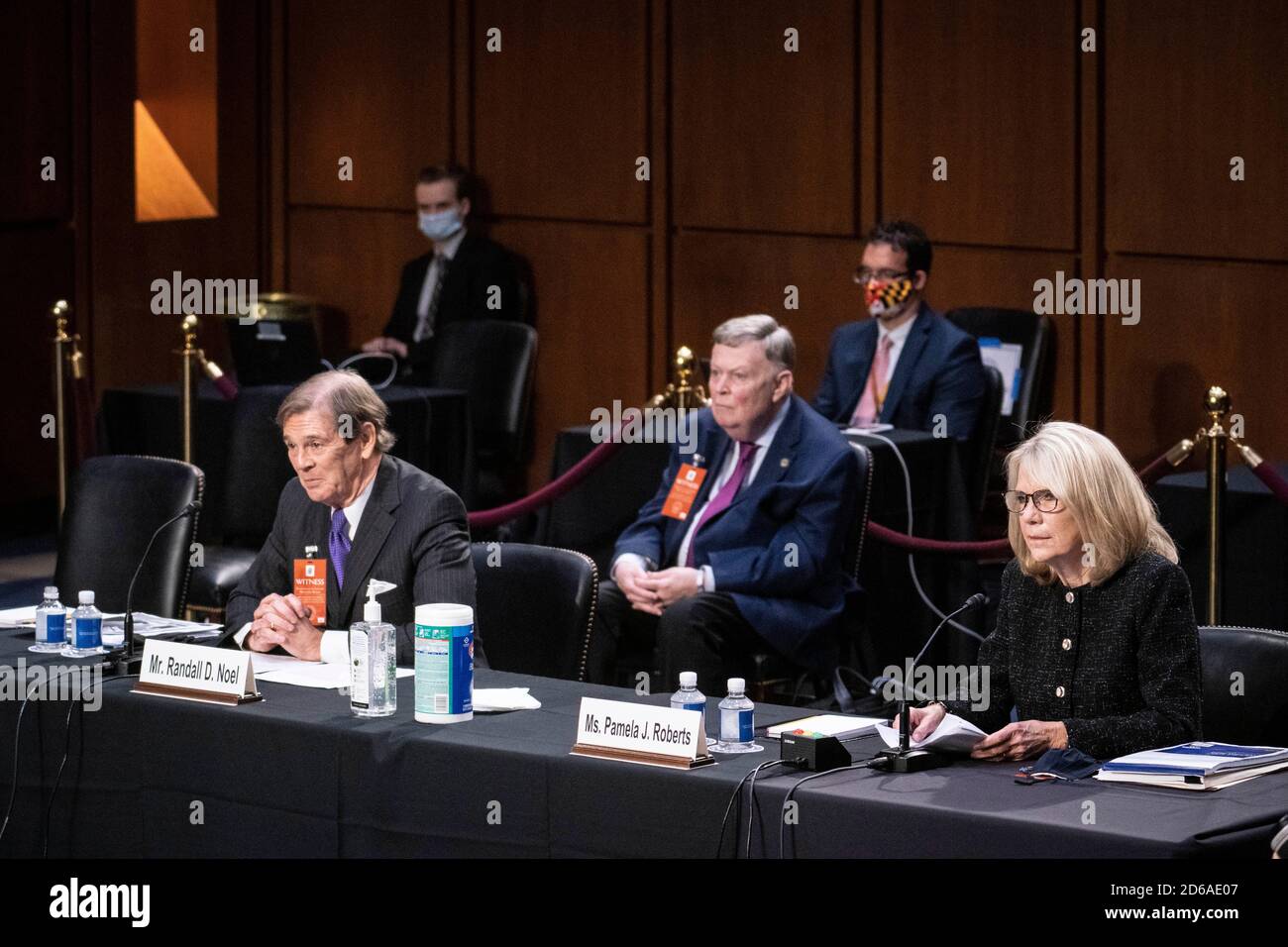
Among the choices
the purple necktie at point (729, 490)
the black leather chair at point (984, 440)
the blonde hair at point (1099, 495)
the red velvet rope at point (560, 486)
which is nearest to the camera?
the blonde hair at point (1099, 495)

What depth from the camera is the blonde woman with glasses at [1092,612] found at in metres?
3.22

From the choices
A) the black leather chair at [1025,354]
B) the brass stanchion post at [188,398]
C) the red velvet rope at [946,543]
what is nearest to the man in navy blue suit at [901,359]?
the black leather chair at [1025,354]

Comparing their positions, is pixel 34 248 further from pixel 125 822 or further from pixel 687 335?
pixel 125 822

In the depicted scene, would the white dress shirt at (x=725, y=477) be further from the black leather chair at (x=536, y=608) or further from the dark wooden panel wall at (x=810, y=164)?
the dark wooden panel wall at (x=810, y=164)

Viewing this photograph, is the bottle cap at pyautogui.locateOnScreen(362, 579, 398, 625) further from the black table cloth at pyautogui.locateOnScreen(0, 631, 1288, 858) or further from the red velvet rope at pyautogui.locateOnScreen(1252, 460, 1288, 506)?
the red velvet rope at pyautogui.locateOnScreen(1252, 460, 1288, 506)

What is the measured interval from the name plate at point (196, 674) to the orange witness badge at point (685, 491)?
176 centimetres

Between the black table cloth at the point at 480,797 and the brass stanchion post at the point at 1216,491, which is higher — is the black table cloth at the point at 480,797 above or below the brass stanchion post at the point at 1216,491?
below

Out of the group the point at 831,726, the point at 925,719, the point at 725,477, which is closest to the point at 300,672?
the point at 831,726

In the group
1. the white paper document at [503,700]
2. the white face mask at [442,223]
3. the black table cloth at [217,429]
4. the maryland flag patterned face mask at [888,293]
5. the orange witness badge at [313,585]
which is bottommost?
the white paper document at [503,700]

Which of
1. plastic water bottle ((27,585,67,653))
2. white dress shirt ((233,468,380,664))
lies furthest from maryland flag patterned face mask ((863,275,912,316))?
plastic water bottle ((27,585,67,653))

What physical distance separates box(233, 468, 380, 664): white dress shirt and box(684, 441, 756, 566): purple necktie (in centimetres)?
114

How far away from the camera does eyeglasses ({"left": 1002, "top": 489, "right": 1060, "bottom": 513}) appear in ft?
10.9

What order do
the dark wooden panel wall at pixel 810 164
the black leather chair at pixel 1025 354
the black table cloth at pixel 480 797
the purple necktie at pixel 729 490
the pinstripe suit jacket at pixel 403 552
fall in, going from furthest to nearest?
the dark wooden panel wall at pixel 810 164 → the black leather chair at pixel 1025 354 → the purple necktie at pixel 729 490 → the pinstripe suit jacket at pixel 403 552 → the black table cloth at pixel 480 797
